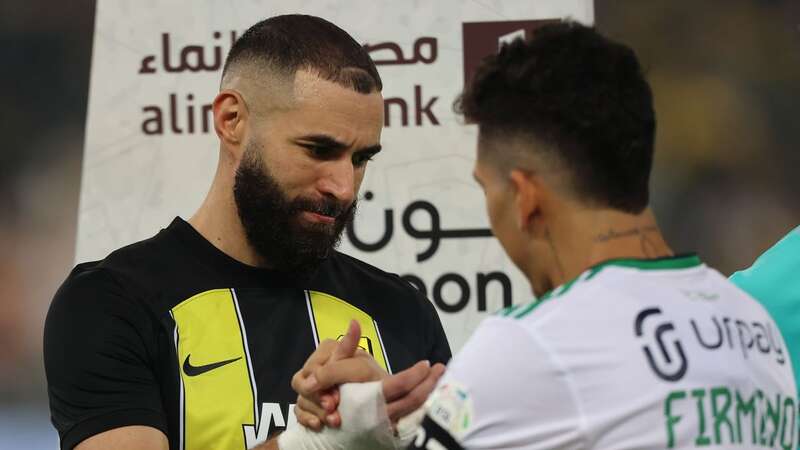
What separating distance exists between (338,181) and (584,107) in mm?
865

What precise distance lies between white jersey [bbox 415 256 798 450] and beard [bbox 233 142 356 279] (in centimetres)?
84

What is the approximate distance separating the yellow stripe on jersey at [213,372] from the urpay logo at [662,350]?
3.11 ft

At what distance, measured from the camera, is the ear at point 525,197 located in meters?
1.64

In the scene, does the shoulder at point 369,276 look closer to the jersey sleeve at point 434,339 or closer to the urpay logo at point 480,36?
the jersey sleeve at point 434,339

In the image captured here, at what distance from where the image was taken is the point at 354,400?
1.96 meters

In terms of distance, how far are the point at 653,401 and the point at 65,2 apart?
2803mm


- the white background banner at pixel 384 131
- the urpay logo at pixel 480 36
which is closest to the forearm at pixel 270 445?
the white background banner at pixel 384 131

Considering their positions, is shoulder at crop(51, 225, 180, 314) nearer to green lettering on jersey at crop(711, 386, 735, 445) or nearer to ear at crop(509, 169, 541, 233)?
ear at crop(509, 169, 541, 233)

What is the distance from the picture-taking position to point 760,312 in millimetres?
1688

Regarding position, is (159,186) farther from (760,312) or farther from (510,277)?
(760,312)

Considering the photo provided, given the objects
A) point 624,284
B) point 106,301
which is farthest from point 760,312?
point 106,301

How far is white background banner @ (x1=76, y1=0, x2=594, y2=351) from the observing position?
338cm

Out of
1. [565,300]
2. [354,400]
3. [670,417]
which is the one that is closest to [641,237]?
[565,300]

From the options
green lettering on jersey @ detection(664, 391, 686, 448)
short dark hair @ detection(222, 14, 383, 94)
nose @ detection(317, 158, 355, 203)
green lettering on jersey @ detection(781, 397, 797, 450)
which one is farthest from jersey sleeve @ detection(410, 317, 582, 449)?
short dark hair @ detection(222, 14, 383, 94)
